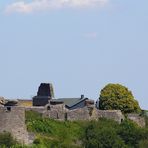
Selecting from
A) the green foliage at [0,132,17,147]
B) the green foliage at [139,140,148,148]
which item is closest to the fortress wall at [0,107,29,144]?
the green foliage at [0,132,17,147]

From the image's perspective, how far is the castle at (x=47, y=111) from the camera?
5722 cm

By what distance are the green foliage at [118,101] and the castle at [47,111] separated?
4.46ft

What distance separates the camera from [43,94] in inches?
2731

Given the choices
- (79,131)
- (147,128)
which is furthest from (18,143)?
(147,128)

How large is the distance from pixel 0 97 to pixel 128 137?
25.8 ft

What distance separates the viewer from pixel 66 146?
58.3 metres

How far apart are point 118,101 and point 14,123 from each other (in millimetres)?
14007

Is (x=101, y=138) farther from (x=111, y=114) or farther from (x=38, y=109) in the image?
(x=111, y=114)

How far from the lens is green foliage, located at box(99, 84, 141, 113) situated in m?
69.6

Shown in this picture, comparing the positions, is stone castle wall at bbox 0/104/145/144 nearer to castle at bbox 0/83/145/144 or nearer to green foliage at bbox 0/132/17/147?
castle at bbox 0/83/145/144

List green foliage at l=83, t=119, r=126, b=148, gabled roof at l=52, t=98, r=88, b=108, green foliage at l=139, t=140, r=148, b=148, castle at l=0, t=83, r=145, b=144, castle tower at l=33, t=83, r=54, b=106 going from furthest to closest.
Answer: gabled roof at l=52, t=98, r=88, b=108
castle tower at l=33, t=83, r=54, b=106
green foliage at l=139, t=140, r=148, b=148
green foliage at l=83, t=119, r=126, b=148
castle at l=0, t=83, r=145, b=144

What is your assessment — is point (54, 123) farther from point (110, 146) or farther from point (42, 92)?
point (42, 92)

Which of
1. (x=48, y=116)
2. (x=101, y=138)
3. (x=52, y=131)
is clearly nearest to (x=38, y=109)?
(x=48, y=116)

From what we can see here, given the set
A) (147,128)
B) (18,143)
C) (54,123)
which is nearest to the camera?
(18,143)
